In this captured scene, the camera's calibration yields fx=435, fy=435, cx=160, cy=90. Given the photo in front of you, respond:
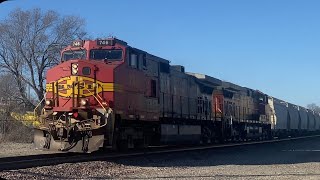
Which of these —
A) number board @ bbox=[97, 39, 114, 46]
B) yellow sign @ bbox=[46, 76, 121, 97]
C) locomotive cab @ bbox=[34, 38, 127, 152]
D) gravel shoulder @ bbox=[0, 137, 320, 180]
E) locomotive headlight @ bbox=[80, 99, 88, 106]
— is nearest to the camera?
gravel shoulder @ bbox=[0, 137, 320, 180]

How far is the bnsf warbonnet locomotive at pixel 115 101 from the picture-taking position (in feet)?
46.7

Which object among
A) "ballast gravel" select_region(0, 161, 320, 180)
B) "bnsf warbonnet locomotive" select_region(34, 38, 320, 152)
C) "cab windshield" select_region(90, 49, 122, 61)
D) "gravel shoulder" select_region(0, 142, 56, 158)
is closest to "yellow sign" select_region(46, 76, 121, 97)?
"bnsf warbonnet locomotive" select_region(34, 38, 320, 152)

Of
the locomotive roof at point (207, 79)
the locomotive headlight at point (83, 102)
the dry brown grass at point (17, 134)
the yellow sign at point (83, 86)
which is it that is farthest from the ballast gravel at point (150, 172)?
the dry brown grass at point (17, 134)

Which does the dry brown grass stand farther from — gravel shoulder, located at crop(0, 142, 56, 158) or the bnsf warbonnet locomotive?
the bnsf warbonnet locomotive

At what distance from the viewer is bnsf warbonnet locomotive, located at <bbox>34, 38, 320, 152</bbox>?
14227mm

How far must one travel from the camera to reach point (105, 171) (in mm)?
11727

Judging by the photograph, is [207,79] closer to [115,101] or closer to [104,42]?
[104,42]


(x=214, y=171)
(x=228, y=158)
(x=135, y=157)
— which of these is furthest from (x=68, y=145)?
(x=228, y=158)

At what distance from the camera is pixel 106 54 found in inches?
641

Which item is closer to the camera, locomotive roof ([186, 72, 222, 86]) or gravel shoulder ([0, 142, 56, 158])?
gravel shoulder ([0, 142, 56, 158])

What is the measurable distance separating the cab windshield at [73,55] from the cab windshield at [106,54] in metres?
0.39

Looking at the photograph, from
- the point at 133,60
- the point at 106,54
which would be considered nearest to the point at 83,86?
the point at 106,54

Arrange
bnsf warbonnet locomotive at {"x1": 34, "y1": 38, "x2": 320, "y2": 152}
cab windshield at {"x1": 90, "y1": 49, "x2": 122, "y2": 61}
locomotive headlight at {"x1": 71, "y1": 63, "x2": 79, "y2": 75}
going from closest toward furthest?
bnsf warbonnet locomotive at {"x1": 34, "y1": 38, "x2": 320, "y2": 152} → locomotive headlight at {"x1": 71, "y1": 63, "x2": 79, "y2": 75} → cab windshield at {"x1": 90, "y1": 49, "x2": 122, "y2": 61}

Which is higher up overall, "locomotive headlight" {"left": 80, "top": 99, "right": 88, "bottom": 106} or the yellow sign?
the yellow sign
